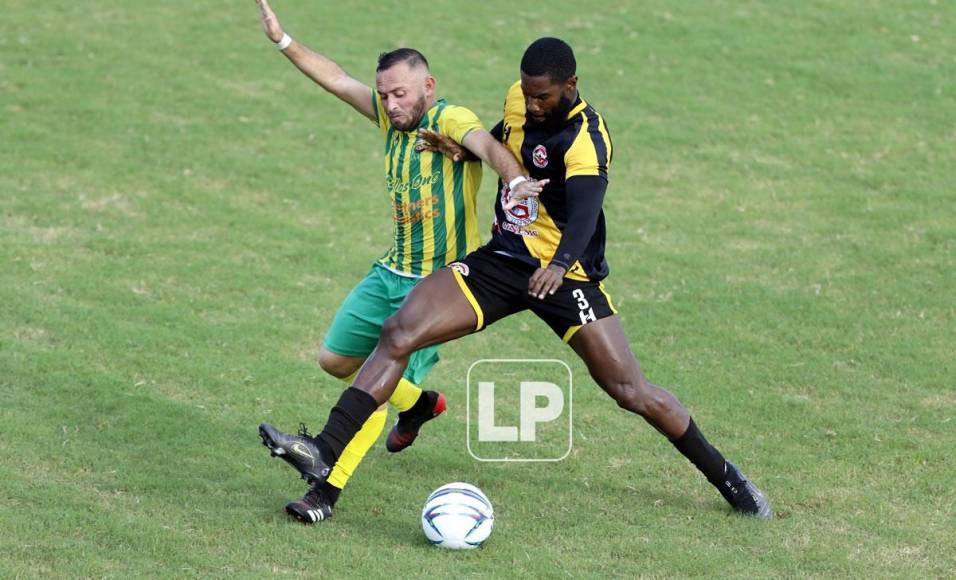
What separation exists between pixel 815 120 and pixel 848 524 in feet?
30.2

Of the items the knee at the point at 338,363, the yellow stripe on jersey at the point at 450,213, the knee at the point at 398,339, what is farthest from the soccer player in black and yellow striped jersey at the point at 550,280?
the knee at the point at 338,363

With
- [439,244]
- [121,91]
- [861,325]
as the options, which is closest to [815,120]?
[861,325]

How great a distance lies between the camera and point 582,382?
9.80 meters

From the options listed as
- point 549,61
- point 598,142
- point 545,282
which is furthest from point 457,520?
point 549,61

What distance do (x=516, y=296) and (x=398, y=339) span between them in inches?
30.1

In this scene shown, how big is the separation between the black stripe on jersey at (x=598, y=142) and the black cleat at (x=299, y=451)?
2116 millimetres

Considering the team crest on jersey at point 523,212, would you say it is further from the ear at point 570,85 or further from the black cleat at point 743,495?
the black cleat at point 743,495

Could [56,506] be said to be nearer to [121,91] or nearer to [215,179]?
[215,179]

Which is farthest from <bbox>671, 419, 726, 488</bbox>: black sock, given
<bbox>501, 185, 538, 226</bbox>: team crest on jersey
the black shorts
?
<bbox>501, 185, 538, 226</bbox>: team crest on jersey

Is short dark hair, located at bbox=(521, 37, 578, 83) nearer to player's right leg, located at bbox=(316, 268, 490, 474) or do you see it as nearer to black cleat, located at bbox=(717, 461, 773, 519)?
player's right leg, located at bbox=(316, 268, 490, 474)

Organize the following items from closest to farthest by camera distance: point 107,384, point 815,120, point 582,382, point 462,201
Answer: point 462,201 → point 107,384 → point 582,382 → point 815,120

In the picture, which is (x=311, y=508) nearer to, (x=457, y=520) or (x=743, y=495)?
(x=457, y=520)

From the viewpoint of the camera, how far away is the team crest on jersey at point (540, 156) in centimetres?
737

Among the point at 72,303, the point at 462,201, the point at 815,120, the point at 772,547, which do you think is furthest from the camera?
the point at 815,120
